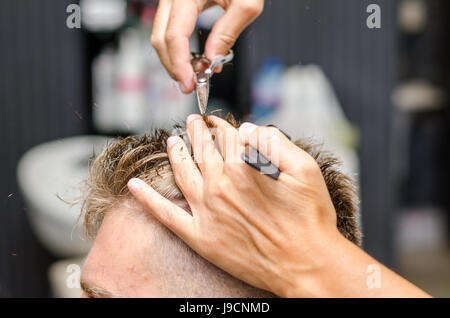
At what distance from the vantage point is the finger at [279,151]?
704 mm

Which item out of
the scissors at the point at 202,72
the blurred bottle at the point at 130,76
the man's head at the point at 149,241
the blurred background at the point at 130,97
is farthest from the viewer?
the blurred bottle at the point at 130,76

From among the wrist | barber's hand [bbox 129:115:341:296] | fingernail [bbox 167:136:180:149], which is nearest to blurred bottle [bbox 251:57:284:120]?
fingernail [bbox 167:136:180:149]

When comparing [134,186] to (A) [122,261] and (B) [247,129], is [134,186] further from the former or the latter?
(B) [247,129]

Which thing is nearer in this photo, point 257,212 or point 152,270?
point 257,212

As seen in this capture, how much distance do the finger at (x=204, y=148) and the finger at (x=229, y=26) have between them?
199 mm

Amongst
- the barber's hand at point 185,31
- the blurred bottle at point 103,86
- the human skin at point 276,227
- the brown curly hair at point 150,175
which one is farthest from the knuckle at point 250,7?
the blurred bottle at point 103,86

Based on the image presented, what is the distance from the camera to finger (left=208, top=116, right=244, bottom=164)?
0.77 m

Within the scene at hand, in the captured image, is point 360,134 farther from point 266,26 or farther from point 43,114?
point 43,114

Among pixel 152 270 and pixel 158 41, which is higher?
pixel 158 41

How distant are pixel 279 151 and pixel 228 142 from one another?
0.40 ft

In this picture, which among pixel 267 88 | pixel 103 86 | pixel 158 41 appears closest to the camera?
pixel 158 41

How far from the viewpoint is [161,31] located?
1.02 meters

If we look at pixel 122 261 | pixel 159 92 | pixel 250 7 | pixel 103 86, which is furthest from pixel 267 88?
pixel 122 261

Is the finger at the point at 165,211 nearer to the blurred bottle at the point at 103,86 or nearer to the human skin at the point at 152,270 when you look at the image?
the human skin at the point at 152,270
